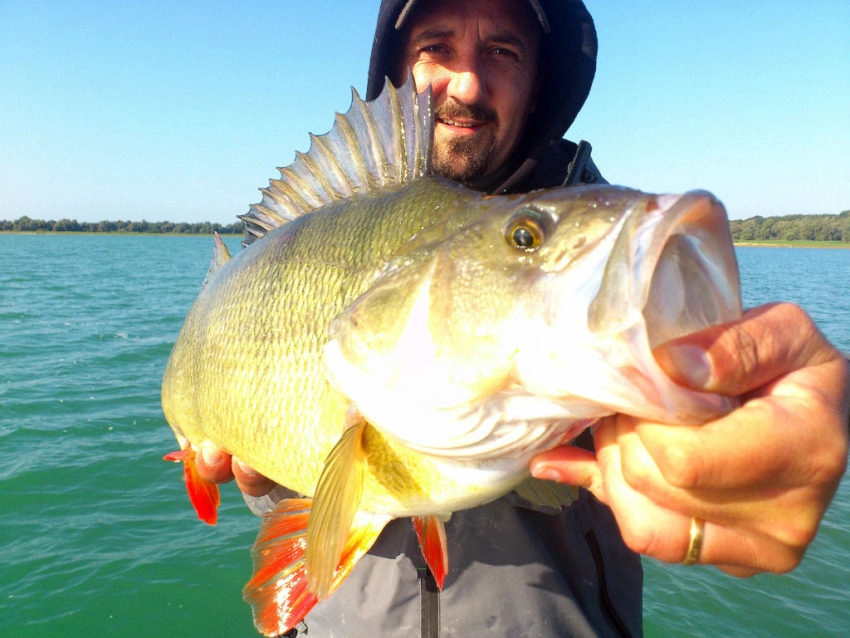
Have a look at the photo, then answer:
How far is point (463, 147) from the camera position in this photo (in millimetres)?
2805

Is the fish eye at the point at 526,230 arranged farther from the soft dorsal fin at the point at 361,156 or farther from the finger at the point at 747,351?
the soft dorsal fin at the point at 361,156

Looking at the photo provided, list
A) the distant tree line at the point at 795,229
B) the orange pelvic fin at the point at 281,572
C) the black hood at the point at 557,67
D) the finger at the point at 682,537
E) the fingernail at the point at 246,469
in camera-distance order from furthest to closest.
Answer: the distant tree line at the point at 795,229
the black hood at the point at 557,67
the fingernail at the point at 246,469
the orange pelvic fin at the point at 281,572
the finger at the point at 682,537

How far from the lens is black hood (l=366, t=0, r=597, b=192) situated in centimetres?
303

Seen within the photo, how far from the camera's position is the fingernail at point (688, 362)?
0.98 meters

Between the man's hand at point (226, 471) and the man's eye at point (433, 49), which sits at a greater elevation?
the man's eye at point (433, 49)

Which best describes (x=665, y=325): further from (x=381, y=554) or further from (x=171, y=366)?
(x=171, y=366)

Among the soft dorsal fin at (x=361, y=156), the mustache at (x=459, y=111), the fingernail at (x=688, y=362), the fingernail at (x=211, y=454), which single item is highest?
the mustache at (x=459, y=111)

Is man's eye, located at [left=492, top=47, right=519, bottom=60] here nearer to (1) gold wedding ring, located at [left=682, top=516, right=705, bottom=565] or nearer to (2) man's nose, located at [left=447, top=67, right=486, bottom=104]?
(2) man's nose, located at [left=447, top=67, right=486, bottom=104]

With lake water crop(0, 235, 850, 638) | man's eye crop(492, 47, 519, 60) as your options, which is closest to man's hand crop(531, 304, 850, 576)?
man's eye crop(492, 47, 519, 60)

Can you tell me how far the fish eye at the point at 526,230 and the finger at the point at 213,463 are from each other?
1.62 metres

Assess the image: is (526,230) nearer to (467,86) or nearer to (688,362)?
(688,362)

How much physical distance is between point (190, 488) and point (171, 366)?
1.90ft

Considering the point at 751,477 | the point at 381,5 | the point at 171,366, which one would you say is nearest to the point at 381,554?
the point at 171,366

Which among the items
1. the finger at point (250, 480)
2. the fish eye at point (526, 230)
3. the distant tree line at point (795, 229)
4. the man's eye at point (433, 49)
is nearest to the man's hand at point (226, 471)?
the finger at point (250, 480)
